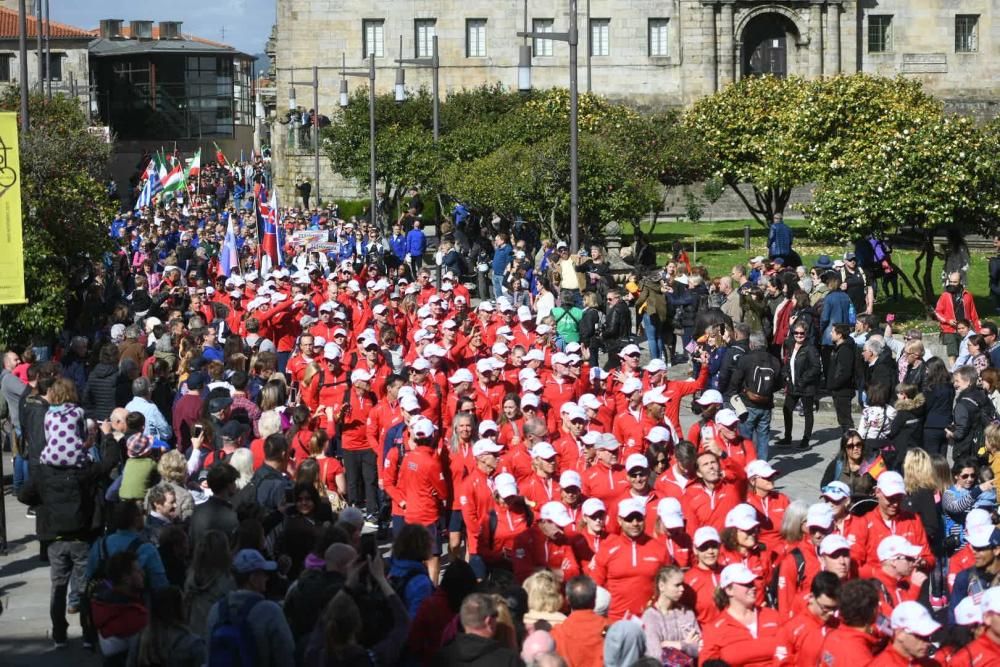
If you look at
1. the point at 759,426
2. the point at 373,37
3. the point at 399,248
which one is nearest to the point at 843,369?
the point at 759,426

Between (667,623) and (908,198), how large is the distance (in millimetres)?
18469

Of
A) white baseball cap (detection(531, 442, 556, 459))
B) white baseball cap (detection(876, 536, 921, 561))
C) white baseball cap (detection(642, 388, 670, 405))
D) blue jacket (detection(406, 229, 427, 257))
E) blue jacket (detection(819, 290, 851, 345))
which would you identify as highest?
blue jacket (detection(406, 229, 427, 257))

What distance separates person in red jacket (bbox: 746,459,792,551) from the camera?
39.0ft

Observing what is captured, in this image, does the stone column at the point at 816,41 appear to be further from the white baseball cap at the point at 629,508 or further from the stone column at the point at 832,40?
the white baseball cap at the point at 629,508

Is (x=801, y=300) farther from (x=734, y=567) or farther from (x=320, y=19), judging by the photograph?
(x=320, y=19)

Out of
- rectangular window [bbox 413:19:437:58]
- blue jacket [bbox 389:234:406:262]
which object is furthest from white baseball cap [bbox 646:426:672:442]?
rectangular window [bbox 413:19:437:58]

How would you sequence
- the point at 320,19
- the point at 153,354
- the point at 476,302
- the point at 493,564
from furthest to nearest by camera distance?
the point at 320,19
the point at 476,302
the point at 153,354
the point at 493,564

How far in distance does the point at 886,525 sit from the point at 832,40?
5143cm

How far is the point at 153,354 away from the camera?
19.9 metres

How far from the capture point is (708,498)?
1228cm

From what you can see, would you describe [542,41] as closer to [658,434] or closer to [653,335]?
[653,335]

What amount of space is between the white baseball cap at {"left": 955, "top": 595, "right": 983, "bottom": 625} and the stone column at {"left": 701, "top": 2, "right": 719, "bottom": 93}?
52.2 metres

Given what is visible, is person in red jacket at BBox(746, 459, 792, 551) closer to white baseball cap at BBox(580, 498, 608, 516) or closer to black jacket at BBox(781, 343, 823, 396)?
white baseball cap at BBox(580, 498, 608, 516)

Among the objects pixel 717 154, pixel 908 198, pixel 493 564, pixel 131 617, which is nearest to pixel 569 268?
pixel 908 198
